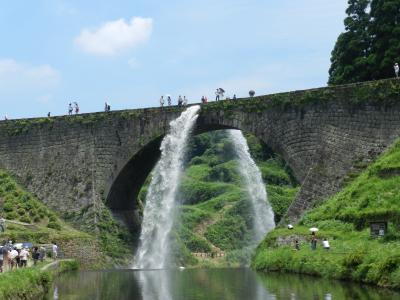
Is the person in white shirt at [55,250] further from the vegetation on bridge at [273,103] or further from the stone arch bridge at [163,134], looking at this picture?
the vegetation on bridge at [273,103]

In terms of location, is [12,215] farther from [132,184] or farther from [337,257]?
[337,257]

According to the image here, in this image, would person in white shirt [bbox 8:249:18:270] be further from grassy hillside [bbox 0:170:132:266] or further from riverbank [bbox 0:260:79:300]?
grassy hillside [bbox 0:170:132:266]

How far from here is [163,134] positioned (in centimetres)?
5059

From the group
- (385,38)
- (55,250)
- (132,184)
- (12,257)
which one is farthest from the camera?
(132,184)

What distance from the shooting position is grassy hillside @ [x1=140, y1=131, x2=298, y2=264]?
6188cm

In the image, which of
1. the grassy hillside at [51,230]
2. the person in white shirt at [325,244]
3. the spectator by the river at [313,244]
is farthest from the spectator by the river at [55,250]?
the person in white shirt at [325,244]

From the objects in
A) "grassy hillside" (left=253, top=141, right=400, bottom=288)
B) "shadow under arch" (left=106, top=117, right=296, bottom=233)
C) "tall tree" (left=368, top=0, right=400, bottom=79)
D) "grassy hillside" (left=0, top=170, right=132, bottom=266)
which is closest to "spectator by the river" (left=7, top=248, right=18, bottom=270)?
"grassy hillside" (left=0, top=170, right=132, bottom=266)

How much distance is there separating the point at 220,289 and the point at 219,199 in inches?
1893

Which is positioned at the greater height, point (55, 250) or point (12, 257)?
point (12, 257)

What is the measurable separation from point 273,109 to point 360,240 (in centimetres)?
1644

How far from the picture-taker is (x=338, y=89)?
42.2 m

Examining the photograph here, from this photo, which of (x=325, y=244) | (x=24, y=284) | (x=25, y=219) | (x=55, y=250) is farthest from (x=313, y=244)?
(x=25, y=219)

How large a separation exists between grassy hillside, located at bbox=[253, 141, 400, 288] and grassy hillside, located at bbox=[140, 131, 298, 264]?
15.6m

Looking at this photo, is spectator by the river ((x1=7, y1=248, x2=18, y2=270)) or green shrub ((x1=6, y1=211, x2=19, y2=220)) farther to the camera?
green shrub ((x1=6, y1=211, x2=19, y2=220))
